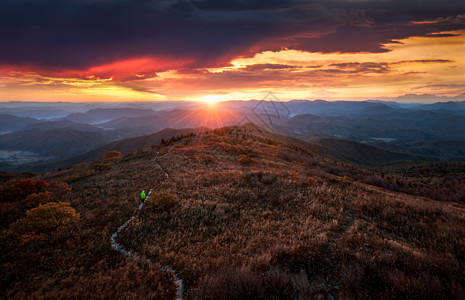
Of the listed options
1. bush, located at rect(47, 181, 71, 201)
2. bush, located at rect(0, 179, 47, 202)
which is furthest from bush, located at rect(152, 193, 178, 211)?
bush, located at rect(0, 179, 47, 202)

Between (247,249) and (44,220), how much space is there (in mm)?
9247

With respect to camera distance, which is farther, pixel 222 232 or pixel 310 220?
pixel 310 220

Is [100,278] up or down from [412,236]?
up

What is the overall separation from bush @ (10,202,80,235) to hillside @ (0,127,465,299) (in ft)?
1.39

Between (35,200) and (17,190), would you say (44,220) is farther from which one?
(17,190)

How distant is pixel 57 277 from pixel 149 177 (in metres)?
13.1

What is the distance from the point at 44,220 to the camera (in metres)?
8.71

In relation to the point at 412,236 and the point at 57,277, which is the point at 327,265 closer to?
the point at 412,236

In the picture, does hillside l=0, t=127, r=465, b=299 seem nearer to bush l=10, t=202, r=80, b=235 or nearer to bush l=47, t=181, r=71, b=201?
bush l=10, t=202, r=80, b=235

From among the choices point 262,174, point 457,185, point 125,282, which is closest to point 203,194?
point 262,174

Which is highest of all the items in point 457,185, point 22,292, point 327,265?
point 22,292

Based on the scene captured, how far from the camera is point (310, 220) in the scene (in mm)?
9898

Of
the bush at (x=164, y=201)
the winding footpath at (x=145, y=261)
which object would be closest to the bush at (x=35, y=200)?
the winding footpath at (x=145, y=261)

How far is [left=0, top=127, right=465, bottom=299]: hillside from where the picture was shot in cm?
504
